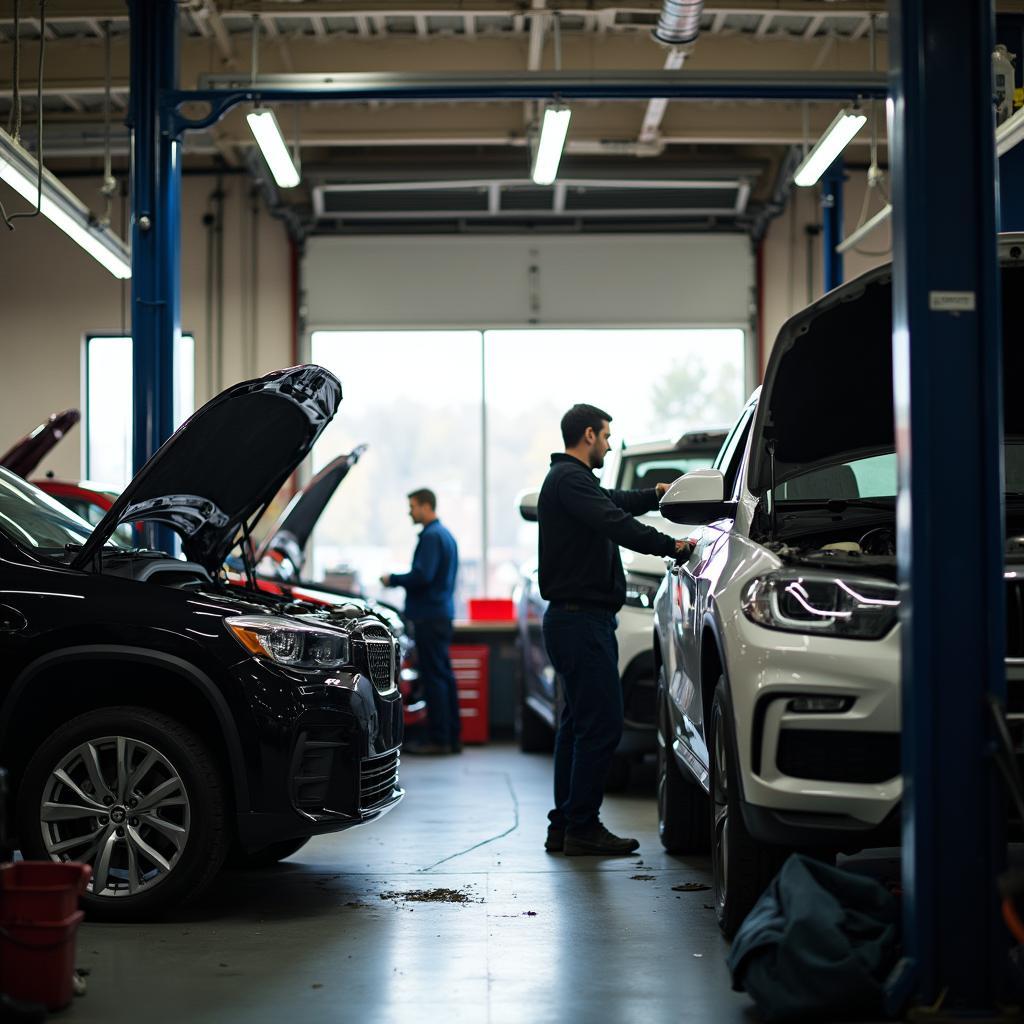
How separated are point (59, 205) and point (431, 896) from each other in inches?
206

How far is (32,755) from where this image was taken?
15.7 feet

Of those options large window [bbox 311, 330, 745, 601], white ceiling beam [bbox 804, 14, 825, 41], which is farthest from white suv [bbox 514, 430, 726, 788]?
white ceiling beam [bbox 804, 14, 825, 41]

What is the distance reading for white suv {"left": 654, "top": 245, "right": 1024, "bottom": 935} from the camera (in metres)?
3.69

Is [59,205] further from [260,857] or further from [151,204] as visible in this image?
[260,857]

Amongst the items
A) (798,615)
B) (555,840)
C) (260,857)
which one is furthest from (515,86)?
(798,615)

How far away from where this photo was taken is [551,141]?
895 cm

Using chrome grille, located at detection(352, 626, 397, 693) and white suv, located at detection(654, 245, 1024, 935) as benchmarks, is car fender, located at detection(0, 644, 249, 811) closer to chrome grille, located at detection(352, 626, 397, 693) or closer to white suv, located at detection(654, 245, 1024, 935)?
chrome grille, located at detection(352, 626, 397, 693)

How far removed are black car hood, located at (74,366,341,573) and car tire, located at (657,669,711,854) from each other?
6.09 feet

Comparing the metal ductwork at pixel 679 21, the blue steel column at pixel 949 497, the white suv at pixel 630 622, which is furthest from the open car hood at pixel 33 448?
the blue steel column at pixel 949 497

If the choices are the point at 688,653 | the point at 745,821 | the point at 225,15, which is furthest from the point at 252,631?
the point at 225,15

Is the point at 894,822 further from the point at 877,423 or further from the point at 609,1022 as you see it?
the point at 877,423

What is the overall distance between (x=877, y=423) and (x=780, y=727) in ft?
5.53

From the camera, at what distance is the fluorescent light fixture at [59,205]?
748cm

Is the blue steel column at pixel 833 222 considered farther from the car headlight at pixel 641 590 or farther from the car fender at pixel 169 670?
the car fender at pixel 169 670
